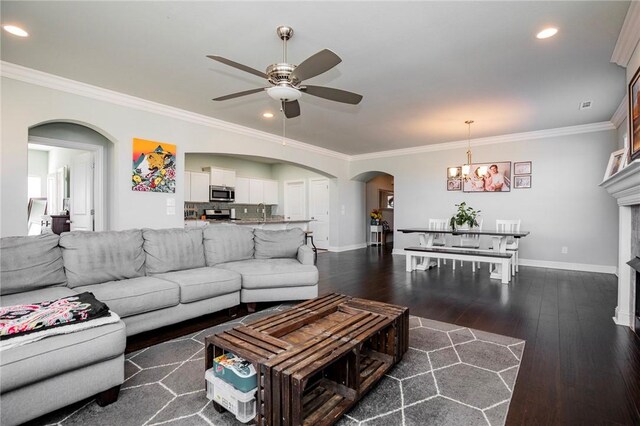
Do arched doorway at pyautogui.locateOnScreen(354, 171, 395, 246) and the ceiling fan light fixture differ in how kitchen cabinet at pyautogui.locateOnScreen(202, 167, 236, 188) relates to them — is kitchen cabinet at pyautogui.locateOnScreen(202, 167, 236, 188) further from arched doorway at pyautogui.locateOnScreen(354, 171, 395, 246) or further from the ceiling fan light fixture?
the ceiling fan light fixture

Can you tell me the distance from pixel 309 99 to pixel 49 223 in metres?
5.72

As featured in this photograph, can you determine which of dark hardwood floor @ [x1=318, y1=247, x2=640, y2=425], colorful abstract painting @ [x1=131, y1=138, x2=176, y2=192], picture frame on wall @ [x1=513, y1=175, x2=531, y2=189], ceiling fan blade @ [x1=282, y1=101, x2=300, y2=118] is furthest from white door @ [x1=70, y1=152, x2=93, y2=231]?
picture frame on wall @ [x1=513, y1=175, x2=531, y2=189]

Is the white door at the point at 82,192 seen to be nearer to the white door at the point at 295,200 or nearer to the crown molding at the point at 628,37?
the white door at the point at 295,200

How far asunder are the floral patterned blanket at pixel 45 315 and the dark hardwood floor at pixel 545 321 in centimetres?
248

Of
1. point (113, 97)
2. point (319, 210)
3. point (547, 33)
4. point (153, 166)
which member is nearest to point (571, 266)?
point (547, 33)

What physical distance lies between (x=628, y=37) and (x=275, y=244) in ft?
13.4

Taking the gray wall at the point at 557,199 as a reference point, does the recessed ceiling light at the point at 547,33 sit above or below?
above

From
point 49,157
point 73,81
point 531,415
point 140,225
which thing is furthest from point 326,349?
point 49,157

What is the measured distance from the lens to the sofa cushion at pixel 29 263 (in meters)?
2.38

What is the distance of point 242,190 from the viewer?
897 centimetres

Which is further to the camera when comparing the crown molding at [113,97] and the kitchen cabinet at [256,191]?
the kitchen cabinet at [256,191]

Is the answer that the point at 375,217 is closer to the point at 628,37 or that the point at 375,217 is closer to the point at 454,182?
the point at 454,182

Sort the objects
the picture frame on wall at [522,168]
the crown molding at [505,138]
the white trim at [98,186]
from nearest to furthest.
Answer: the white trim at [98,186]
the crown molding at [505,138]
the picture frame on wall at [522,168]

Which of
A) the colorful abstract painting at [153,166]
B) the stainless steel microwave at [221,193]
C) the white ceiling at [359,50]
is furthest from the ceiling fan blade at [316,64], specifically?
the stainless steel microwave at [221,193]
